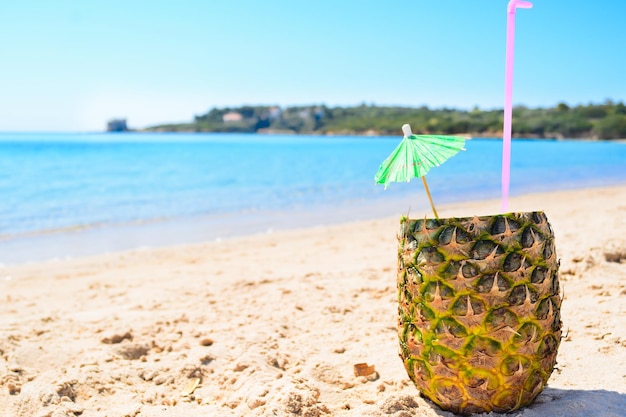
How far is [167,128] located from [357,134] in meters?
60.9

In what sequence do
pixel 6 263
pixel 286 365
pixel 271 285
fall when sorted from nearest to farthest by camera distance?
1. pixel 286 365
2. pixel 271 285
3. pixel 6 263

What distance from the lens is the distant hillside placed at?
7456 cm

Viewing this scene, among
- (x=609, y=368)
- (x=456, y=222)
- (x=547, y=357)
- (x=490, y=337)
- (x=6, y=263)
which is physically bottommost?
(x=6, y=263)

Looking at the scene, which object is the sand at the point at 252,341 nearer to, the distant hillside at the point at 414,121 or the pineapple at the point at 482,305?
the pineapple at the point at 482,305

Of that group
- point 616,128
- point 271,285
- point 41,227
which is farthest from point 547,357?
point 616,128

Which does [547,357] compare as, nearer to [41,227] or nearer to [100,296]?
[100,296]

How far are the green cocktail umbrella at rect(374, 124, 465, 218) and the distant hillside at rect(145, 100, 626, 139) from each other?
67091 mm

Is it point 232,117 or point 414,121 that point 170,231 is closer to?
point 414,121

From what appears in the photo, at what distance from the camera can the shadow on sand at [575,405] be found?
2.10m

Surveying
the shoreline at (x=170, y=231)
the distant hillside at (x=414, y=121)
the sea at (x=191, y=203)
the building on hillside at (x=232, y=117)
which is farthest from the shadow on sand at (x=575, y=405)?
the building on hillside at (x=232, y=117)

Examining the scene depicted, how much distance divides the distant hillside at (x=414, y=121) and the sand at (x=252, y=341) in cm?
6450

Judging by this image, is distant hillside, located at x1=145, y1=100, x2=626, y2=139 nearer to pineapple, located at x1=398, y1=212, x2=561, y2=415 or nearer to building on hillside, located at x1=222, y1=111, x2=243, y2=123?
building on hillside, located at x1=222, y1=111, x2=243, y2=123

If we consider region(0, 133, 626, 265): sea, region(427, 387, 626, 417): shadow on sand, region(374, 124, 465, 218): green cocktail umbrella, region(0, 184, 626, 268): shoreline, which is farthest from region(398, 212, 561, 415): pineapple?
region(0, 133, 626, 265): sea

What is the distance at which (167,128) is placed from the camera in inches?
5610
